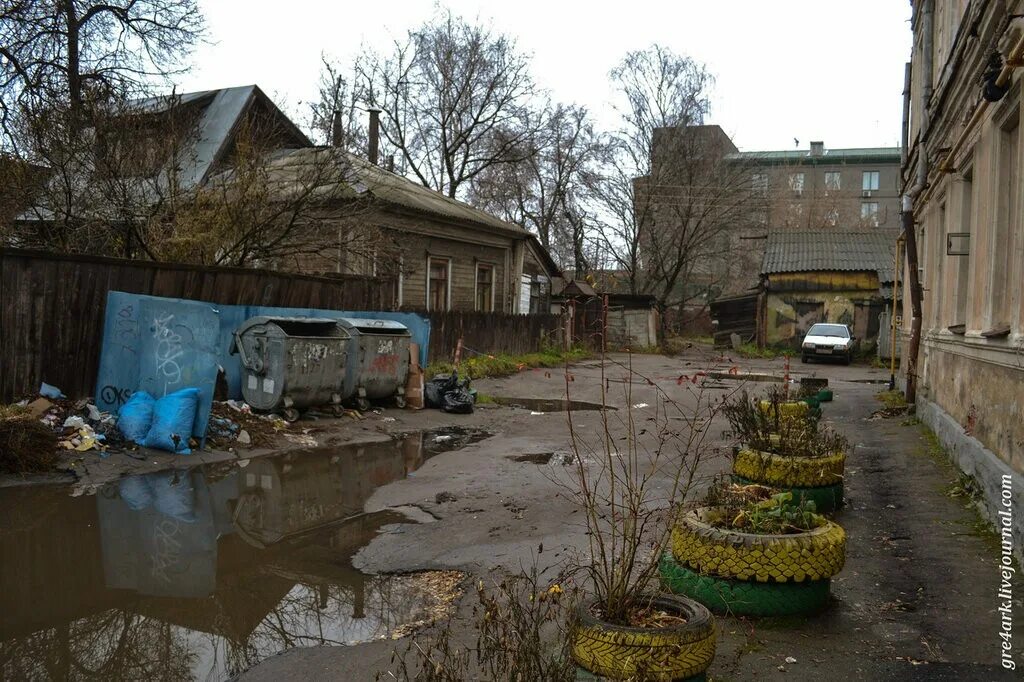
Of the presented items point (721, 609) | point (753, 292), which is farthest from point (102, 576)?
point (753, 292)

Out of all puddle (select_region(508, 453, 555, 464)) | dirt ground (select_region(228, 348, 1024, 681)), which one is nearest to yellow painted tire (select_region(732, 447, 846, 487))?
dirt ground (select_region(228, 348, 1024, 681))

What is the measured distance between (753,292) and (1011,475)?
32.3 m

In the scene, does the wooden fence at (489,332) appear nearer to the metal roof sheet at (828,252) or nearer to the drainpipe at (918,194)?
the drainpipe at (918,194)

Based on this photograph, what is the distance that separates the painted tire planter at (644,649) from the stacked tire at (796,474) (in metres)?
3.09

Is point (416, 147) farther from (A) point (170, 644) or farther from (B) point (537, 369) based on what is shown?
(A) point (170, 644)

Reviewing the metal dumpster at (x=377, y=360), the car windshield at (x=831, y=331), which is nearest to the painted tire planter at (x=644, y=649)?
the metal dumpster at (x=377, y=360)

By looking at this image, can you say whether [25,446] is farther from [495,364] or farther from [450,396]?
[495,364]

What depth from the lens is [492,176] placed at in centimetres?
3994

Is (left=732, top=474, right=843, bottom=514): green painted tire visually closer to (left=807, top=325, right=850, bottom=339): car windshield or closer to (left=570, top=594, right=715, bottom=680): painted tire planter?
(left=570, top=594, right=715, bottom=680): painted tire planter

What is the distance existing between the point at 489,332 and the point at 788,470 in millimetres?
16235

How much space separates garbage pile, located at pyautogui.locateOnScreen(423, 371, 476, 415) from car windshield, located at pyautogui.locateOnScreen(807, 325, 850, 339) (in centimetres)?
1941

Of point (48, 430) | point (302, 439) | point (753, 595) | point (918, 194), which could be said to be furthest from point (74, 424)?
point (918, 194)

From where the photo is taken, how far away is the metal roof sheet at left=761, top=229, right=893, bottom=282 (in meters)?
33.0

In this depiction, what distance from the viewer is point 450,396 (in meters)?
13.5
